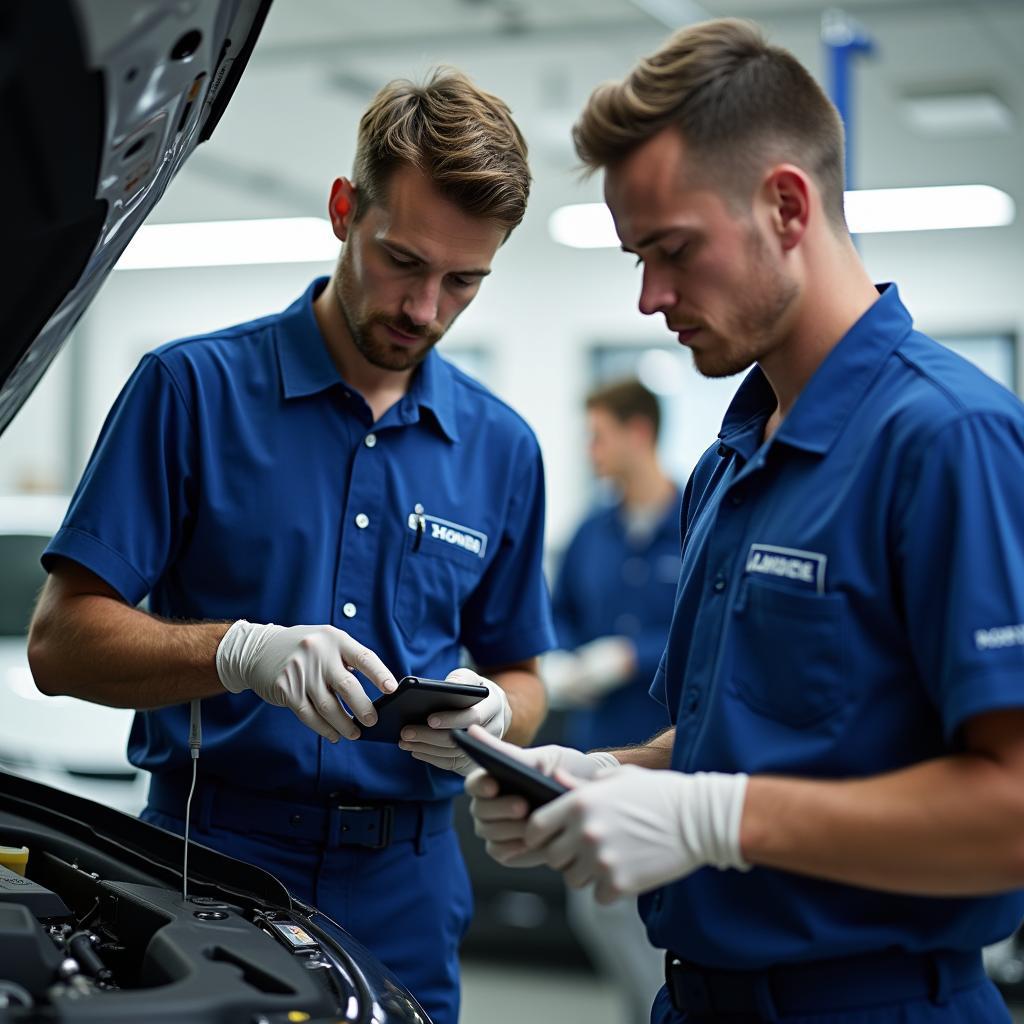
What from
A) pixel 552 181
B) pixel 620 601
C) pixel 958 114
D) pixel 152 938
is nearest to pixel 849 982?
pixel 152 938

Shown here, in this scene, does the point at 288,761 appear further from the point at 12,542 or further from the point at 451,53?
the point at 451,53

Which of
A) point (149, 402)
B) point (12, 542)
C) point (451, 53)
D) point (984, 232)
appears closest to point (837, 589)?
point (149, 402)

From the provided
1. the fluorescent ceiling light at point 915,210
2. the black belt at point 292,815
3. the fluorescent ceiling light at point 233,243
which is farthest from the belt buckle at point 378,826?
the fluorescent ceiling light at point 233,243

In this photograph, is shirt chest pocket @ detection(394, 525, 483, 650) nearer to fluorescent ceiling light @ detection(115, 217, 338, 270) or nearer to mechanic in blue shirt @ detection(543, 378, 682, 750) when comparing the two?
mechanic in blue shirt @ detection(543, 378, 682, 750)

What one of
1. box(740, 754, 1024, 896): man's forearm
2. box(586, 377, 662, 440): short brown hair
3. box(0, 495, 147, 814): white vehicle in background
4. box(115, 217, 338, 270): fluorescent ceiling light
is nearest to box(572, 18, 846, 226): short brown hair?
box(740, 754, 1024, 896): man's forearm

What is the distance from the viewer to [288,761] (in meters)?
1.78

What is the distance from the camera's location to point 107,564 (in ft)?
5.86

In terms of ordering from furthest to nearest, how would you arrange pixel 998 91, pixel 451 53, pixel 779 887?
pixel 998 91 → pixel 451 53 → pixel 779 887

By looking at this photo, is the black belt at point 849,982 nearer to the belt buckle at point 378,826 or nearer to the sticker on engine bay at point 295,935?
the sticker on engine bay at point 295,935

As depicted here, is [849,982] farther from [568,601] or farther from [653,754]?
[568,601]

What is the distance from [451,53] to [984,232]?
4.01 metres

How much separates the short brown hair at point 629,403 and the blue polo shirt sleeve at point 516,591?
2.03 metres

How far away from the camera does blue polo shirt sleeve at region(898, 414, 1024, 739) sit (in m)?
1.10

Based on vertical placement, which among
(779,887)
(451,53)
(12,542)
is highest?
(779,887)
